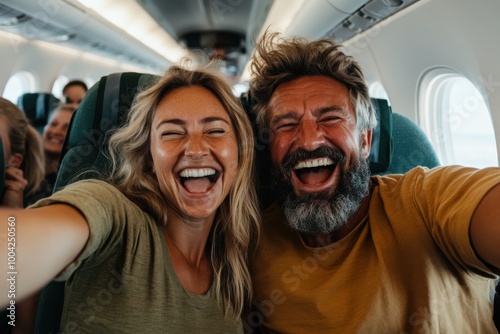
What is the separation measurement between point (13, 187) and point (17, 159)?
19 cm

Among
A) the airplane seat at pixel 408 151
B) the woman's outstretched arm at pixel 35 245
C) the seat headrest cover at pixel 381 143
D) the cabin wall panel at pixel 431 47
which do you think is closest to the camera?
the woman's outstretched arm at pixel 35 245

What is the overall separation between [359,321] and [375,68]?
4.04 meters

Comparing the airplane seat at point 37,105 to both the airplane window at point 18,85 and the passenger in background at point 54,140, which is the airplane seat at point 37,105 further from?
the airplane window at point 18,85

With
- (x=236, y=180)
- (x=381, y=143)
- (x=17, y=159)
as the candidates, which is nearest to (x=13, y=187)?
(x=17, y=159)

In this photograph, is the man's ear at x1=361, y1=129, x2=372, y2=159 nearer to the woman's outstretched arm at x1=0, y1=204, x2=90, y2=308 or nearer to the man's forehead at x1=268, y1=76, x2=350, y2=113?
the man's forehead at x1=268, y1=76, x2=350, y2=113

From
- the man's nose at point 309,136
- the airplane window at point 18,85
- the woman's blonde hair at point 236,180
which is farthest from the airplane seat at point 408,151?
the airplane window at point 18,85

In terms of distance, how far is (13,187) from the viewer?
8.18 feet

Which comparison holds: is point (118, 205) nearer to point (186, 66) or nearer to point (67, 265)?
point (67, 265)

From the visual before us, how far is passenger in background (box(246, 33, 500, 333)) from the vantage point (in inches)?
57.2

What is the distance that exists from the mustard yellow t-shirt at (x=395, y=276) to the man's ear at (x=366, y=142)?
0.26 metres

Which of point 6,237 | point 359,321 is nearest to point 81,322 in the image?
point 6,237

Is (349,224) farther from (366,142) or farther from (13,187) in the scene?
(13,187)

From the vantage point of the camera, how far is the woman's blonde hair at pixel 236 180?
1.70 m

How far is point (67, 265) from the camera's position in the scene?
110cm
